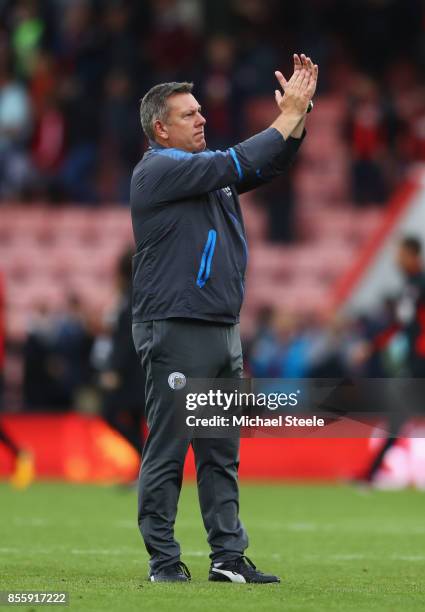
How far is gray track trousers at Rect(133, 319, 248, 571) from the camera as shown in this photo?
24.2ft

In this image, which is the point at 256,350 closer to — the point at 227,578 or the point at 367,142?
the point at 367,142

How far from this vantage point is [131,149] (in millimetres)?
22156

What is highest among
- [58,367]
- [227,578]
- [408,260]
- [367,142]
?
[367,142]

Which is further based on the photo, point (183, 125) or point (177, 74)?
point (177, 74)

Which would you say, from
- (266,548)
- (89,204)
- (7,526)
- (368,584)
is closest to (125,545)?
(266,548)

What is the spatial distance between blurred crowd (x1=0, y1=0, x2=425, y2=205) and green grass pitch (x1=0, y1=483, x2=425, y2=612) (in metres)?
7.12

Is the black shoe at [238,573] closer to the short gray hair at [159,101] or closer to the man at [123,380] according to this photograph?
the short gray hair at [159,101]

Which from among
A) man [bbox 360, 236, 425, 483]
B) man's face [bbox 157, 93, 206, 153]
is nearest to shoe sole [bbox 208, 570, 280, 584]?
man's face [bbox 157, 93, 206, 153]

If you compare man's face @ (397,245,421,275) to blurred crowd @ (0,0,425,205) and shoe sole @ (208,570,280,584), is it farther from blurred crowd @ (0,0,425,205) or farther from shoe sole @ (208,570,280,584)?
blurred crowd @ (0,0,425,205)

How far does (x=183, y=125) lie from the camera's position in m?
7.54

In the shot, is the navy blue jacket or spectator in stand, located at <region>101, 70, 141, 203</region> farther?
spectator in stand, located at <region>101, 70, 141, 203</region>

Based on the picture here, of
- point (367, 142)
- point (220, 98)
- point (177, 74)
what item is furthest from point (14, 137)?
Answer: point (367, 142)

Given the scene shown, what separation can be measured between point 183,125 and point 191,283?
73 centimetres

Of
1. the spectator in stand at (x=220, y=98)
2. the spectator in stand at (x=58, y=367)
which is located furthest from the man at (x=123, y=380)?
the spectator in stand at (x=220, y=98)
